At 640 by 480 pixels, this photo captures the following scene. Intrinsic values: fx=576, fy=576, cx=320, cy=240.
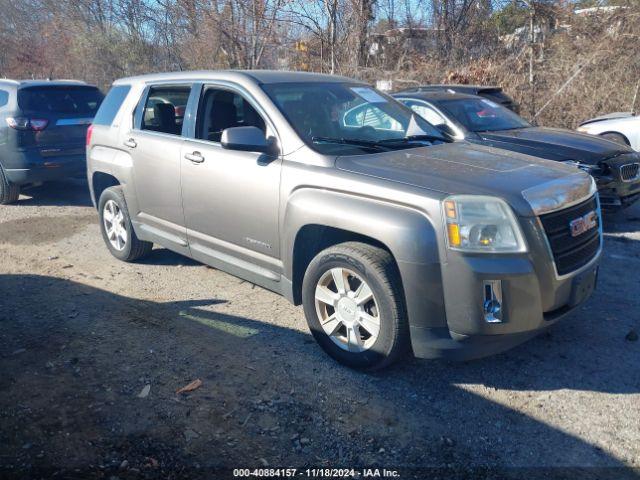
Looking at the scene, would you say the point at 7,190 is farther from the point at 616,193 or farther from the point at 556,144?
the point at 616,193

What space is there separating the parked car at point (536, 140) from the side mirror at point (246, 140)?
370 centimetres

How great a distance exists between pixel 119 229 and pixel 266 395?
3.26m

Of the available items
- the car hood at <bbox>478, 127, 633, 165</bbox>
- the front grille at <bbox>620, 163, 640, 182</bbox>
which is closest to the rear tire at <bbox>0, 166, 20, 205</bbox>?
the car hood at <bbox>478, 127, 633, 165</bbox>

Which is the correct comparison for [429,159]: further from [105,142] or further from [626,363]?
[105,142]

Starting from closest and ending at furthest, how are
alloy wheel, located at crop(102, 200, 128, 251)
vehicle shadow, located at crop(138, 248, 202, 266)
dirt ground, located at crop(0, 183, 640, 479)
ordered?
dirt ground, located at crop(0, 183, 640, 479) < alloy wheel, located at crop(102, 200, 128, 251) < vehicle shadow, located at crop(138, 248, 202, 266)

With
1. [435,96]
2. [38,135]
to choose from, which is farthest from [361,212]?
[38,135]

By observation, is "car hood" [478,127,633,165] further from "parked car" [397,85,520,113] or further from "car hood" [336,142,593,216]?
"car hood" [336,142,593,216]

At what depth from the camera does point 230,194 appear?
4418mm

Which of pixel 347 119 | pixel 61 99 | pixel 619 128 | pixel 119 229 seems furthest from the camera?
pixel 619 128

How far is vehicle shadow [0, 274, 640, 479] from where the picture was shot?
300cm

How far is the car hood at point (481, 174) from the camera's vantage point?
3.35 meters

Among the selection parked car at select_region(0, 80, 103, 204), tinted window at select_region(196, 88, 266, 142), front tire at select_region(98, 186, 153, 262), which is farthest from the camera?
parked car at select_region(0, 80, 103, 204)

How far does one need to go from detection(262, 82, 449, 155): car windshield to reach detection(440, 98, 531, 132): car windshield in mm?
2812

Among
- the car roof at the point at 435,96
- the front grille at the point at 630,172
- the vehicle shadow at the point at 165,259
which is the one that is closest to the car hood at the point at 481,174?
the vehicle shadow at the point at 165,259
